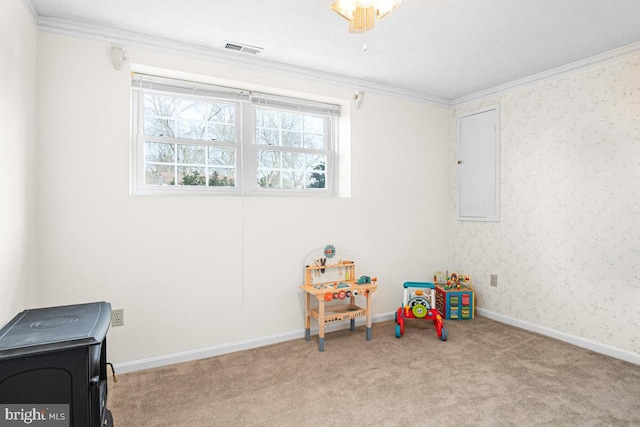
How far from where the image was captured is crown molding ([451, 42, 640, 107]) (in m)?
2.78

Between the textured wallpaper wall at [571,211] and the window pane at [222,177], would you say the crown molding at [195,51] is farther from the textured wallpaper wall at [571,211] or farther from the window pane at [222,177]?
the textured wallpaper wall at [571,211]

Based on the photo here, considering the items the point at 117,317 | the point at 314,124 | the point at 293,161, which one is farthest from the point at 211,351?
the point at 314,124

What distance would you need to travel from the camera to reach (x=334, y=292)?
3080 mm

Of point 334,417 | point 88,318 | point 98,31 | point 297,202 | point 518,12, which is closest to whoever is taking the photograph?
point 88,318

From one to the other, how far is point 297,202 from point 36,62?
209cm

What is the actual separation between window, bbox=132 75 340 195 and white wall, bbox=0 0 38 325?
0.70 meters

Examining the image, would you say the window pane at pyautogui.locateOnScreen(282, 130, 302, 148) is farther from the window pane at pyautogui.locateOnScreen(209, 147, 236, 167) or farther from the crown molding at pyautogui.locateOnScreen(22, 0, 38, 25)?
the crown molding at pyautogui.locateOnScreen(22, 0, 38, 25)

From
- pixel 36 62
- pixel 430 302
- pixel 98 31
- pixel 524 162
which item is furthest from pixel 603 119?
pixel 36 62

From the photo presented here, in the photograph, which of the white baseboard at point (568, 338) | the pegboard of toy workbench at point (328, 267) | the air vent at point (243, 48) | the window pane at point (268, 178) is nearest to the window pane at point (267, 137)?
the window pane at point (268, 178)

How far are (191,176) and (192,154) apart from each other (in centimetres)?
19

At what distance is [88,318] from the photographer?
171 cm

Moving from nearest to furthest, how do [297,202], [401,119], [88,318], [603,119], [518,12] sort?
1. [88,318]
2. [518,12]
3. [603,119]
4. [297,202]
5. [401,119]

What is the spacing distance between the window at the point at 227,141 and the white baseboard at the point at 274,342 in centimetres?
128

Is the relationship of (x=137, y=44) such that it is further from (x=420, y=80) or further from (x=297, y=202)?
(x=420, y=80)
